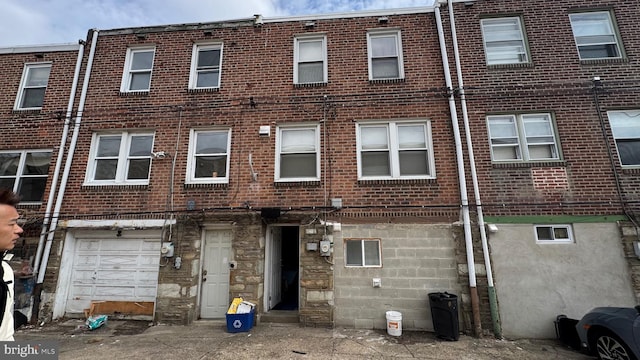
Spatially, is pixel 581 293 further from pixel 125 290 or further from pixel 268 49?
pixel 125 290

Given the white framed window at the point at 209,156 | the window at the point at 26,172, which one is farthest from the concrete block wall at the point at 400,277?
the window at the point at 26,172

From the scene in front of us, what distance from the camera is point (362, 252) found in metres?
7.27

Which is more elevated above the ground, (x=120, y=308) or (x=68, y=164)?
(x=68, y=164)

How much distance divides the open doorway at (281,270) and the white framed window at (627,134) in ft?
28.8

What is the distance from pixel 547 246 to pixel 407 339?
3.96 m

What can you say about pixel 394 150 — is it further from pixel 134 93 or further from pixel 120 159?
pixel 134 93

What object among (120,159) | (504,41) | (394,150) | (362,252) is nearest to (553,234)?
(394,150)

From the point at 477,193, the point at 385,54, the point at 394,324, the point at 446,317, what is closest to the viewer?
A: the point at 446,317

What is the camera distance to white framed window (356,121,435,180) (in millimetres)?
7730

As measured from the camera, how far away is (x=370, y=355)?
5.44m

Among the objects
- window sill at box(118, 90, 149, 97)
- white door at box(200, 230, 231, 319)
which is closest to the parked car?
white door at box(200, 230, 231, 319)

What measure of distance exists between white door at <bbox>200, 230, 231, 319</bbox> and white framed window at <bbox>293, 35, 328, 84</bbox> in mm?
4943

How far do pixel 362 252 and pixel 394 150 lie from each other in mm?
2819

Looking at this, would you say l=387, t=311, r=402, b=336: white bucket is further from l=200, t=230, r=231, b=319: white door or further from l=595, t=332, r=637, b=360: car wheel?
l=200, t=230, r=231, b=319: white door
